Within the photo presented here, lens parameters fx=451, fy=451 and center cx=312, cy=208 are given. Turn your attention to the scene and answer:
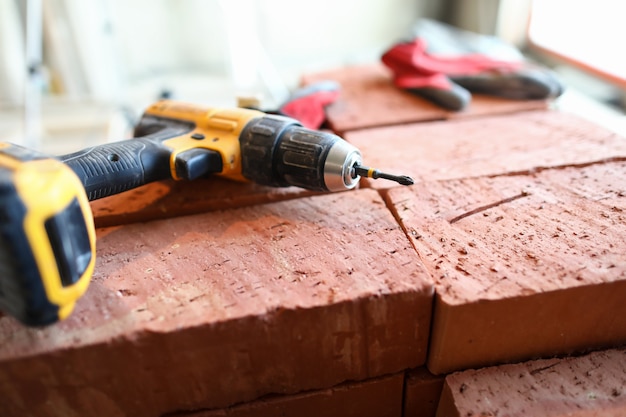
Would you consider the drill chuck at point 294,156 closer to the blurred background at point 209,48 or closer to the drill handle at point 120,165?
the drill handle at point 120,165

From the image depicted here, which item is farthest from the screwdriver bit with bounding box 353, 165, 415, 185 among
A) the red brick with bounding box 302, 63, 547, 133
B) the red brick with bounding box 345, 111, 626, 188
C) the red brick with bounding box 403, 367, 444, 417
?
the red brick with bounding box 302, 63, 547, 133

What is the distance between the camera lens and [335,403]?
1.96ft

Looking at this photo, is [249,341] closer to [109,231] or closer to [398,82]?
[109,231]

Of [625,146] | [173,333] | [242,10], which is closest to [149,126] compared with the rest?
[173,333]

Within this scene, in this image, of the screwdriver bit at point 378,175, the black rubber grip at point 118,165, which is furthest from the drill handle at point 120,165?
the screwdriver bit at point 378,175

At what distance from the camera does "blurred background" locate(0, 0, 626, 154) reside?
4.58ft

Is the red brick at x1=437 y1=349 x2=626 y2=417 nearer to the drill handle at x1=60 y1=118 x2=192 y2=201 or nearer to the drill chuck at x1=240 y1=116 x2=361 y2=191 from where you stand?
the drill chuck at x1=240 y1=116 x2=361 y2=191

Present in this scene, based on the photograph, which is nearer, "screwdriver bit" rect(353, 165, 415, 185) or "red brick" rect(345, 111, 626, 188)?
"screwdriver bit" rect(353, 165, 415, 185)

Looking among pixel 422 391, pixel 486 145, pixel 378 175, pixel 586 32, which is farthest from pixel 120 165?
pixel 586 32

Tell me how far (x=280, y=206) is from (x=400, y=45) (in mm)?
705

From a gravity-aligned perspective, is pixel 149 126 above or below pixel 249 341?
above

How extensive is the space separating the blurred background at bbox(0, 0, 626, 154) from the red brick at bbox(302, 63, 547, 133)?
1.01ft

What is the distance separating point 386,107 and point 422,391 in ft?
2.13

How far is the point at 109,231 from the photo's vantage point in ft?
2.10
